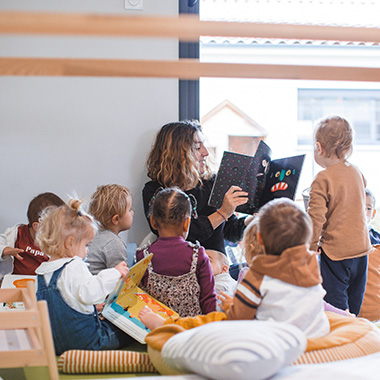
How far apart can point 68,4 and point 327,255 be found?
4.87 ft

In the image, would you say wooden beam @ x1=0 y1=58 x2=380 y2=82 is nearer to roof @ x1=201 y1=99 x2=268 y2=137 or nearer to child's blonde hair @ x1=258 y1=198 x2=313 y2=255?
child's blonde hair @ x1=258 y1=198 x2=313 y2=255

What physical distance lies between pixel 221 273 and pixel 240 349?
103cm

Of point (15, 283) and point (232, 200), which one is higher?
point (232, 200)

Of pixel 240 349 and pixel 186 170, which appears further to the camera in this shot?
pixel 186 170

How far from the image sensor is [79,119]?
7.59 ft

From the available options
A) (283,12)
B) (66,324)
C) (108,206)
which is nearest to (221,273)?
(108,206)

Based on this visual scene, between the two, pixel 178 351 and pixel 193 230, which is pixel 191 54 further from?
pixel 178 351

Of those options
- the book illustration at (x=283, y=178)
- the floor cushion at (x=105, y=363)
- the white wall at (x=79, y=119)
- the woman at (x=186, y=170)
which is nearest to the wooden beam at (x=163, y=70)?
the floor cushion at (x=105, y=363)

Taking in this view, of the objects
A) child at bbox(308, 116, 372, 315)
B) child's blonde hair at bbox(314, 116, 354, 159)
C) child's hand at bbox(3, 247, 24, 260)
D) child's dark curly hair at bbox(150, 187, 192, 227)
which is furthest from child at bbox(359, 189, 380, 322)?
child's hand at bbox(3, 247, 24, 260)

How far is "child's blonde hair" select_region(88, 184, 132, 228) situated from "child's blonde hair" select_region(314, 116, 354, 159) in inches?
28.5

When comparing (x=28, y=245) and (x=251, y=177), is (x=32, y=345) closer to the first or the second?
(x=28, y=245)

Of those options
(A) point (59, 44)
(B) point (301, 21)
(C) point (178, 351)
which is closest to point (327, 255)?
(C) point (178, 351)

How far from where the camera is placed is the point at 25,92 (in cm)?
230

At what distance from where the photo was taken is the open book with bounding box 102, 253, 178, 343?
151 cm
